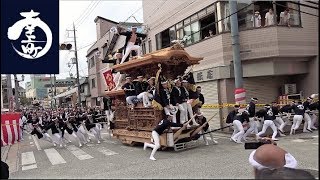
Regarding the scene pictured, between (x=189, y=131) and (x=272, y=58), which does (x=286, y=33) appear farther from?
(x=189, y=131)

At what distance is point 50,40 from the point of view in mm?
4762

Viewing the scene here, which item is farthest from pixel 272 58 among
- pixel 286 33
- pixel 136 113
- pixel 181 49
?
pixel 136 113

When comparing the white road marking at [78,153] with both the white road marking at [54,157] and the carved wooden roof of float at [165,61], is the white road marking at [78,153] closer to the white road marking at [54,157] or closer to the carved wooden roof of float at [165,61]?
the white road marking at [54,157]

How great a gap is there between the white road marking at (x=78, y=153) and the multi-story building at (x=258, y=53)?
7658 mm

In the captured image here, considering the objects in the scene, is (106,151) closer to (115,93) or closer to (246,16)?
(115,93)

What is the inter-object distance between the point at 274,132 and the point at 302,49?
19.7 feet

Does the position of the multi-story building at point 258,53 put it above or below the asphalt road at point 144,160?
above

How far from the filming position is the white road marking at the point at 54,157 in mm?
12236

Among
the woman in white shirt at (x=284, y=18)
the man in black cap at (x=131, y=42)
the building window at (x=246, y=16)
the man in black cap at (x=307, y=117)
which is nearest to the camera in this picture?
the man in black cap at (x=131, y=42)

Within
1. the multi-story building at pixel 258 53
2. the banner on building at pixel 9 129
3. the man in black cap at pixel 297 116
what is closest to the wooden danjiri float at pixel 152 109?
the multi-story building at pixel 258 53

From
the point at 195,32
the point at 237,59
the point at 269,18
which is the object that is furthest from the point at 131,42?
the point at 269,18

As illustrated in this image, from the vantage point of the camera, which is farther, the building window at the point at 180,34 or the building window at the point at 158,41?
the building window at the point at 158,41

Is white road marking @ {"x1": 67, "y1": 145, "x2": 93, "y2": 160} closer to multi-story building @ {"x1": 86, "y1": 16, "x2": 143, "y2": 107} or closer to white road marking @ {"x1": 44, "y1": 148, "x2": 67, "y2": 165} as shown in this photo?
white road marking @ {"x1": 44, "y1": 148, "x2": 67, "y2": 165}

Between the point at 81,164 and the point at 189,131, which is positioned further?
the point at 189,131
